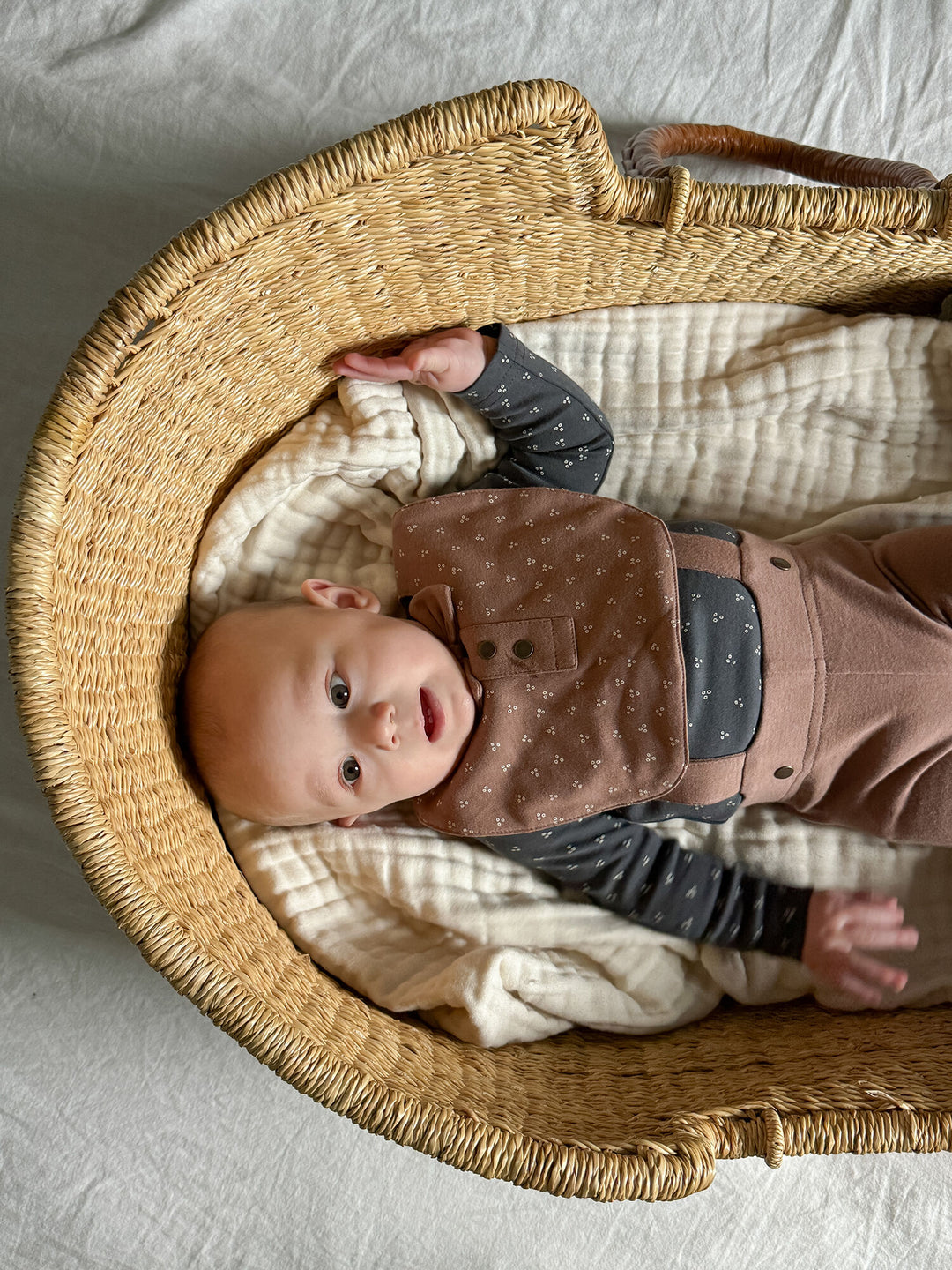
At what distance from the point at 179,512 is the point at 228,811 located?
0.36 meters

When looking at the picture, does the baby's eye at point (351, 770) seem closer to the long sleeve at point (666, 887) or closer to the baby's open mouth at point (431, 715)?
the baby's open mouth at point (431, 715)

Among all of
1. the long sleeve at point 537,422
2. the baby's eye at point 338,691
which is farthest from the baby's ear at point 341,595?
the long sleeve at point 537,422

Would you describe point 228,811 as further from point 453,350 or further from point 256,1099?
point 453,350

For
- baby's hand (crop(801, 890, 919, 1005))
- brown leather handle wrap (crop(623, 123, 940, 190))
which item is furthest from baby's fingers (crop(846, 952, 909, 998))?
brown leather handle wrap (crop(623, 123, 940, 190))

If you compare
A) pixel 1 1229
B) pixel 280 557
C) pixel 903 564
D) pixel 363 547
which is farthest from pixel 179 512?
pixel 1 1229

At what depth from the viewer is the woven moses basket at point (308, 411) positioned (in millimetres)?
859

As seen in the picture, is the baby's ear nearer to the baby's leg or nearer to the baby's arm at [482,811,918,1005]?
the baby's arm at [482,811,918,1005]

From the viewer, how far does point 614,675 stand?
110 centimetres

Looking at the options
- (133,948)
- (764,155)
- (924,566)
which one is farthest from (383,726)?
(764,155)

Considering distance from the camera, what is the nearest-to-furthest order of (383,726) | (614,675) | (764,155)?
(383,726), (614,675), (764,155)

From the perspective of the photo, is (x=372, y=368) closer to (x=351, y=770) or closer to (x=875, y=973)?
(x=351, y=770)

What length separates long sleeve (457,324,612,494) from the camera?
1.13 meters

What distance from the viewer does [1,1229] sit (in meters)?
1.25

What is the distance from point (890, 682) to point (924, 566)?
149 mm
